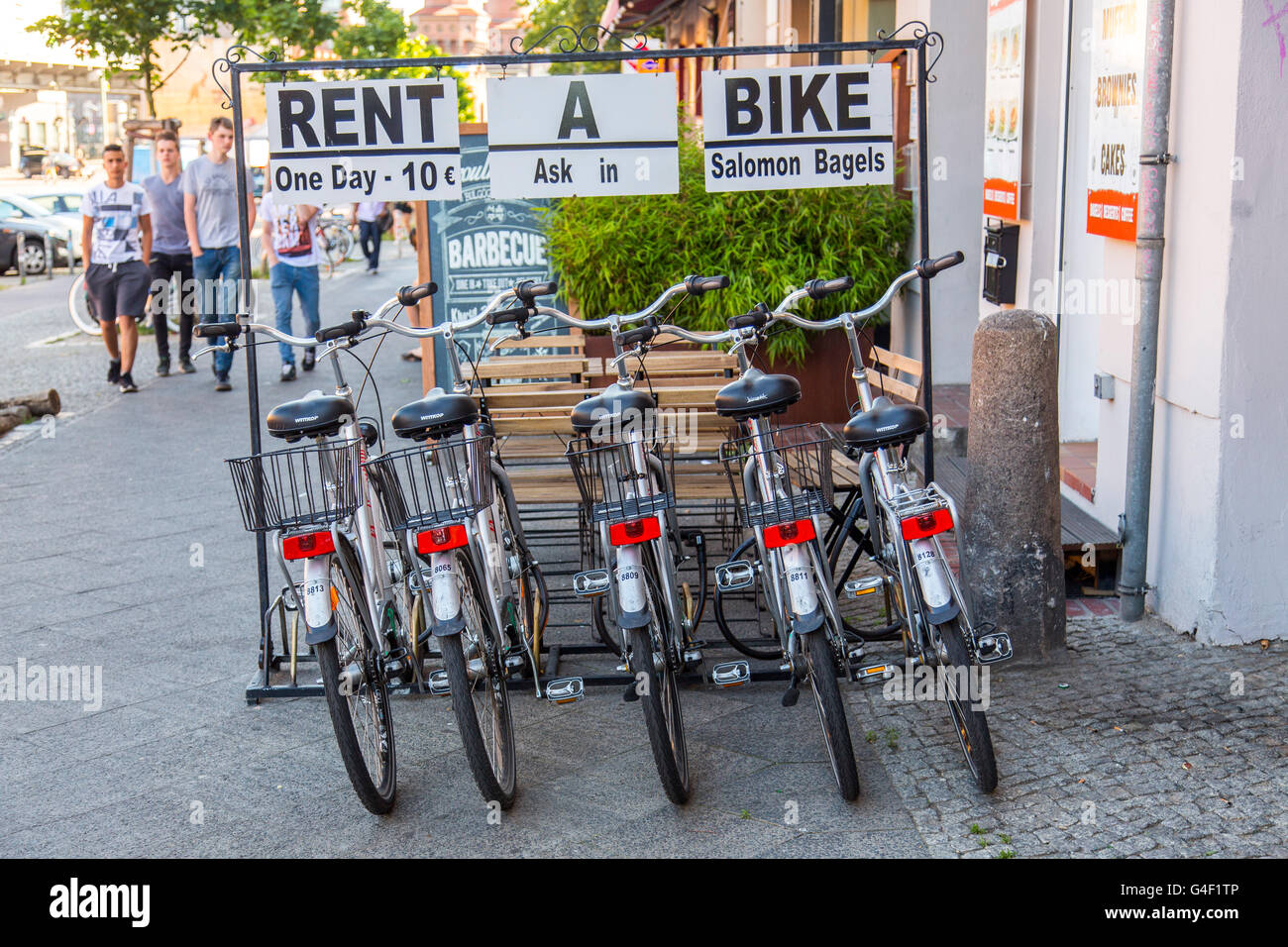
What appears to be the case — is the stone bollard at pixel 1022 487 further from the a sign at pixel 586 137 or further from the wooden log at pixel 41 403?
the wooden log at pixel 41 403

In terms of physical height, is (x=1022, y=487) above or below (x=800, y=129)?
below

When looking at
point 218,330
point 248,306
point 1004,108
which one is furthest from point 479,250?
point 218,330

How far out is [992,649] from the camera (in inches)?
166

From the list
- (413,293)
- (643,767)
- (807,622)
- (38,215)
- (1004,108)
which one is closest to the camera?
(807,622)

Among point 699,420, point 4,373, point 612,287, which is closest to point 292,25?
point 4,373

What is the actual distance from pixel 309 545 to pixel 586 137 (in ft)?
6.70

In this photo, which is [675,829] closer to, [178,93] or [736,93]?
[736,93]

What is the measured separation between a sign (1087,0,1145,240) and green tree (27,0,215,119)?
1614cm

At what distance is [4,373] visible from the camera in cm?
1327

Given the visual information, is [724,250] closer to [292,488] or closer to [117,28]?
[292,488]

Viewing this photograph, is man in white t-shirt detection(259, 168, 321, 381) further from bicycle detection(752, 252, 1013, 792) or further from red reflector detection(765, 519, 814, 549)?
red reflector detection(765, 519, 814, 549)

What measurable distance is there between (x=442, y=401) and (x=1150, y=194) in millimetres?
2915

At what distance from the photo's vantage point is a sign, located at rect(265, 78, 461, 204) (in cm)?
526

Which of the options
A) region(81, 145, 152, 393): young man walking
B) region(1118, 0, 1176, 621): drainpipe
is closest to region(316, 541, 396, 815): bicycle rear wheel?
region(1118, 0, 1176, 621): drainpipe
